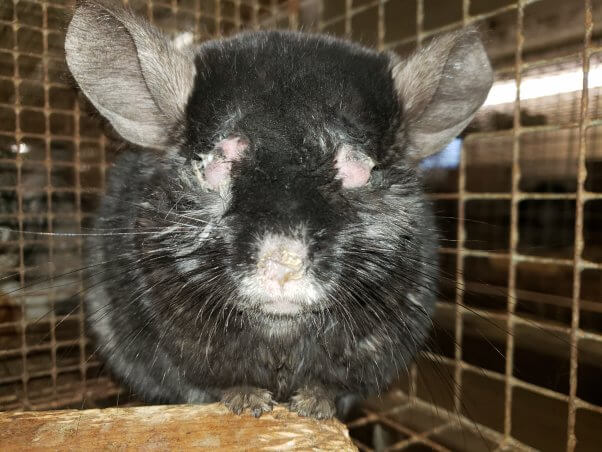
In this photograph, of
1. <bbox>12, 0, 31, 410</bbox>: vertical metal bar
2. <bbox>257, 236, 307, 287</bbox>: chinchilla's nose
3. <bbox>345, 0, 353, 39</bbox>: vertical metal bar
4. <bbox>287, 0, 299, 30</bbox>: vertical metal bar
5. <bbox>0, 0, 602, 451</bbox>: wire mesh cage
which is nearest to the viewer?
<bbox>257, 236, 307, 287</bbox>: chinchilla's nose

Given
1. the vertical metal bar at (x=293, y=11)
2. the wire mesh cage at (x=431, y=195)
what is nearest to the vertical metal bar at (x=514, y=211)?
the wire mesh cage at (x=431, y=195)

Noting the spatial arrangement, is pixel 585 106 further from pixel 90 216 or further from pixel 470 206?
pixel 470 206

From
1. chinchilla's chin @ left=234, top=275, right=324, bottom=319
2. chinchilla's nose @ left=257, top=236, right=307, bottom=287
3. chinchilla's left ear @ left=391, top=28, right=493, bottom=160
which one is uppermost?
chinchilla's left ear @ left=391, top=28, right=493, bottom=160

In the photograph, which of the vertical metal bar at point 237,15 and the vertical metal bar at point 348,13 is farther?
the vertical metal bar at point 237,15

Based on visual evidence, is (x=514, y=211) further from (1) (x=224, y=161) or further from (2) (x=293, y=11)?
(2) (x=293, y=11)

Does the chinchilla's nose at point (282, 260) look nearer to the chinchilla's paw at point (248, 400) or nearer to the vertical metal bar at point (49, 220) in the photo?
the chinchilla's paw at point (248, 400)

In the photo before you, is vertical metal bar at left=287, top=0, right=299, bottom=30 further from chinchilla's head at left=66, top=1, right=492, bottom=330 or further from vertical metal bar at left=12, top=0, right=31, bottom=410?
vertical metal bar at left=12, top=0, right=31, bottom=410

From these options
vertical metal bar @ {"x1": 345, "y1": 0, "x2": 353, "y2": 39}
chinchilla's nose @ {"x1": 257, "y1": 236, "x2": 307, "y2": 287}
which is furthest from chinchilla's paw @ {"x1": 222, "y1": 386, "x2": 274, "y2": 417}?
vertical metal bar @ {"x1": 345, "y1": 0, "x2": 353, "y2": 39}
